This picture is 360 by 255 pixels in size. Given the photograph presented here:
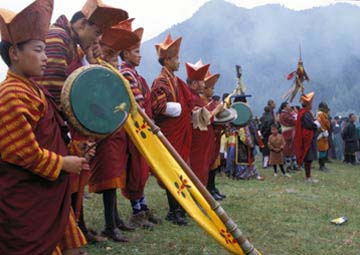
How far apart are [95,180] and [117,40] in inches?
55.1

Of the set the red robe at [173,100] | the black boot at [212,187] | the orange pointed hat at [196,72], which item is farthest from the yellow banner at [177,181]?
the black boot at [212,187]

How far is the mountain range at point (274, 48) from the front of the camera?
83.4 feet

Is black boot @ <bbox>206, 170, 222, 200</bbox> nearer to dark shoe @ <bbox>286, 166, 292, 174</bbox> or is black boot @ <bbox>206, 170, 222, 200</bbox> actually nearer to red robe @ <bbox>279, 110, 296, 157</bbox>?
dark shoe @ <bbox>286, 166, 292, 174</bbox>

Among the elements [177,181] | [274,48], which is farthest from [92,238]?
[274,48]

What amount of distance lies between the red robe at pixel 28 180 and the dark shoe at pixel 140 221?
8.54 ft

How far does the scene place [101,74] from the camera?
276 centimetres

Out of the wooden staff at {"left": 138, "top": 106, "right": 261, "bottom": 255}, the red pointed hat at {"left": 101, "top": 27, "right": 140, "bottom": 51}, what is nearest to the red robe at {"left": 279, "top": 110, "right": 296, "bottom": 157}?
the red pointed hat at {"left": 101, "top": 27, "right": 140, "bottom": 51}

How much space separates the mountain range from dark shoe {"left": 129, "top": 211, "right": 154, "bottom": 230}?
2089 centimetres

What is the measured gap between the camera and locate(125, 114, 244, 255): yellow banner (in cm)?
357

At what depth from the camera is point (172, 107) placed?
5258mm

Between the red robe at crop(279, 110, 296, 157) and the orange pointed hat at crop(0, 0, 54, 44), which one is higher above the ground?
the orange pointed hat at crop(0, 0, 54, 44)

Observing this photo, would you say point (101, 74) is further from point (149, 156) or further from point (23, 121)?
point (149, 156)

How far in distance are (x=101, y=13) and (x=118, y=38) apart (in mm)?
1166

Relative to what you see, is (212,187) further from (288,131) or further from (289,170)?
(288,131)
